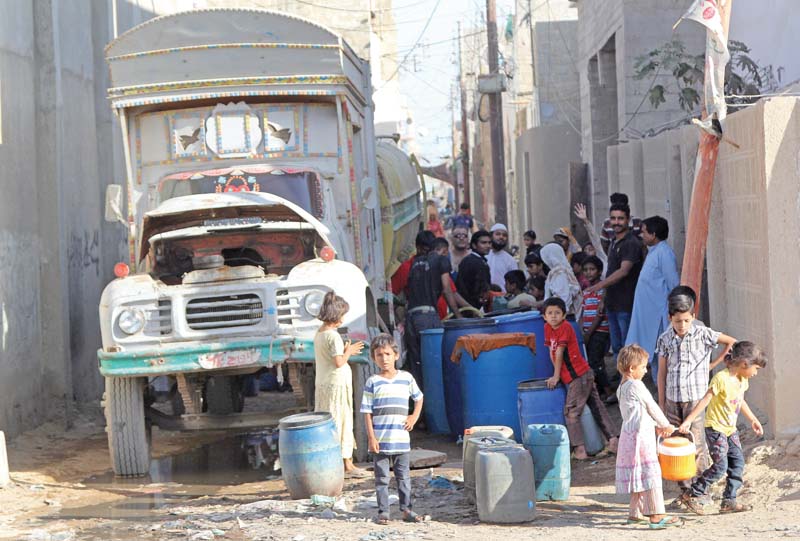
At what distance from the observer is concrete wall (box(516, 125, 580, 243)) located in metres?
24.0

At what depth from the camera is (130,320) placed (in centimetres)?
942

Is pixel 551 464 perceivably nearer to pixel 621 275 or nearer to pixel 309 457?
pixel 309 457

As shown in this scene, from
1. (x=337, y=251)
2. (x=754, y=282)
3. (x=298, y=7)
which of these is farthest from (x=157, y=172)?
(x=298, y=7)

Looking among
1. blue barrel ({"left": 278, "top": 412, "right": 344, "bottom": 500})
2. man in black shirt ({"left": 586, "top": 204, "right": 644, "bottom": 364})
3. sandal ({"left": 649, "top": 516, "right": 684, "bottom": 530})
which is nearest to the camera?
sandal ({"left": 649, "top": 516, "right": 684, "bottom": 530})

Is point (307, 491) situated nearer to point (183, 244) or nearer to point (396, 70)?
point (183, 244)

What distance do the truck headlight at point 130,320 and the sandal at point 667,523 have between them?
14.1 feet

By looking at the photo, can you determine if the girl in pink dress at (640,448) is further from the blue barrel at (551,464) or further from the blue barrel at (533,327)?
the blue barrel at (533,327)

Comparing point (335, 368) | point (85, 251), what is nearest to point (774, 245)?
point (335, 368)

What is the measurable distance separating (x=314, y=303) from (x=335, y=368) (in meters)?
0.61

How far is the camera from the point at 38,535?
794 cm

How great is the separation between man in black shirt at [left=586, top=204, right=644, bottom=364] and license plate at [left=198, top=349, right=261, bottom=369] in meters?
3.47

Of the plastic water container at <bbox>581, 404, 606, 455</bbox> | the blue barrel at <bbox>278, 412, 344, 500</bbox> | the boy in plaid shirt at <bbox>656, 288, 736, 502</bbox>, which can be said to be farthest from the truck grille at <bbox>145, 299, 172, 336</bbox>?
the boy in plaid shirt at <bbox>656, 288, 736, 502</bbox>

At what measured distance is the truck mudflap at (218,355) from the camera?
934 centimetres

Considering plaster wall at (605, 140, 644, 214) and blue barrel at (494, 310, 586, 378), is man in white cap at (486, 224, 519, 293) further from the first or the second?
blue barrel at (494, 310, 586, 378)
